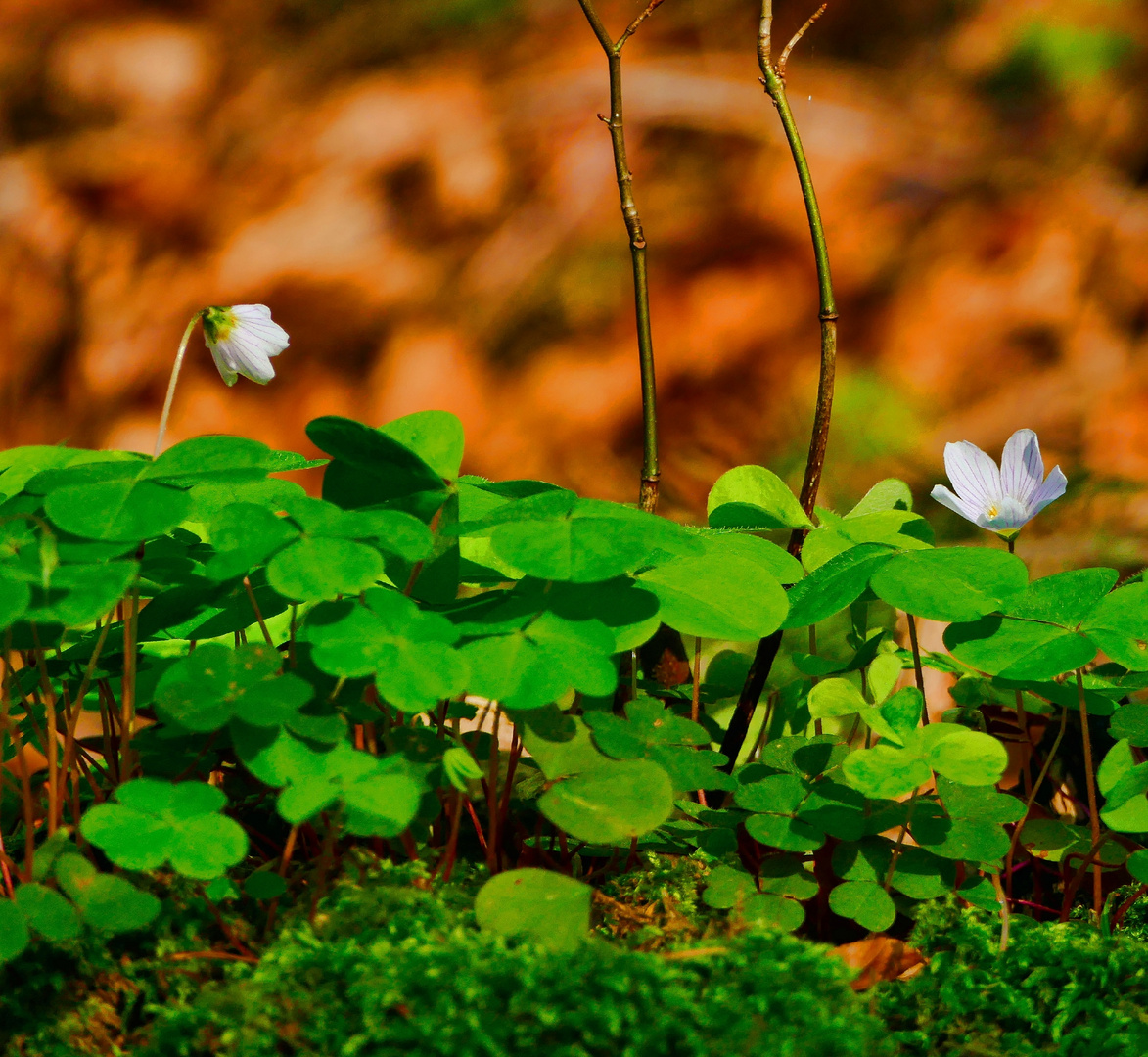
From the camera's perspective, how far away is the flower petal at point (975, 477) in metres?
0.96

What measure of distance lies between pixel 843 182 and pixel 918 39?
38 cm

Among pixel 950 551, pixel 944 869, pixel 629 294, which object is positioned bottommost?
pixel 944 869

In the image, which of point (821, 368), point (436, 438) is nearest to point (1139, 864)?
point (821, 368)

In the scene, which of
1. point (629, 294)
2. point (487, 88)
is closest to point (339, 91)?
point (487, 88)

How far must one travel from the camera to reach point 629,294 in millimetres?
2371

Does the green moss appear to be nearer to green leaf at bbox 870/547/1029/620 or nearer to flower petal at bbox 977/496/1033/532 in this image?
green leaf at bbox 870/547/1029/620

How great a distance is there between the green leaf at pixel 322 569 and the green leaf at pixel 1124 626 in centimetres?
50

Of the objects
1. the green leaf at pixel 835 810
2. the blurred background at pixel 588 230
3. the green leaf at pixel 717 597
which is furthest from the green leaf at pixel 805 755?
the blurred background at pixel 588 230

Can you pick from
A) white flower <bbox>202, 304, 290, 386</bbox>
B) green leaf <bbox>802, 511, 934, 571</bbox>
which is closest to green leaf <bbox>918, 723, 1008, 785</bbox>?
green leaf <bbox>802, 511, 934, 571</bbox>

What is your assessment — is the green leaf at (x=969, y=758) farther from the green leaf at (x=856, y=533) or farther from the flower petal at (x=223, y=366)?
the flower petal at (x=223, y=366)

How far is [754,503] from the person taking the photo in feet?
3.18

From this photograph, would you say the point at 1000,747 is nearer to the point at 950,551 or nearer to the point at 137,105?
the point at 950,551

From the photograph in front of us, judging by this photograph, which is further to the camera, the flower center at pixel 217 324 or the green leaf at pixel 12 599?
the flower center at pixel 217 324

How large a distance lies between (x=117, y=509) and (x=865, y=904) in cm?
58
